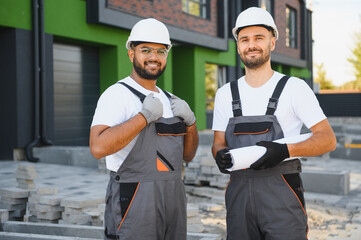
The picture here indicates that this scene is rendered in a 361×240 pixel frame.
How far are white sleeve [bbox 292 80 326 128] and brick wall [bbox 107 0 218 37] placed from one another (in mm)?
9340

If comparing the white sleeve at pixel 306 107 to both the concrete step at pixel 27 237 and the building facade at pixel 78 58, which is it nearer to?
the concrete step at pixel 27 237

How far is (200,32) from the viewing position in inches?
608

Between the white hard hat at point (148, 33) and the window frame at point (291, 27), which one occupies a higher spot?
the window frame at point (291, 27)

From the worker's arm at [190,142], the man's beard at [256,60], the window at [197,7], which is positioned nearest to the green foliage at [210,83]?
the window at [197,7]

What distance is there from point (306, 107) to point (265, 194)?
2.07 feet

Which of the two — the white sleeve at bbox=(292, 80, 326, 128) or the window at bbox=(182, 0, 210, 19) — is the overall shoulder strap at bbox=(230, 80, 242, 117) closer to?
the white sleeve at bbox=(292, 80, 326, 128)

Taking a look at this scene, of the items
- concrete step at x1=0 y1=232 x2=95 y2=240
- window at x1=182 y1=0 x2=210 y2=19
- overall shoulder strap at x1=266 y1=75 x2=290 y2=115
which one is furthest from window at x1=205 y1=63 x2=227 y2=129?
overall shoulder strap at x1=266 y1=75 x2=290 y2=115

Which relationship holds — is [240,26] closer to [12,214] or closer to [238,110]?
[238,110]

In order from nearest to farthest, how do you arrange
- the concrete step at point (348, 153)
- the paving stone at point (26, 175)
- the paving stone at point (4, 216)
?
the paving stone at point (4, 216), the paving stone at point (26, 175), the concrete step at point (348, 153)

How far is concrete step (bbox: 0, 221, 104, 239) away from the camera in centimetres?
410

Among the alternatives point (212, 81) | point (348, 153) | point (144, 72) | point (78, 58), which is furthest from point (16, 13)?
point (348, 153)

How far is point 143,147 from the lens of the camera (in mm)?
2770

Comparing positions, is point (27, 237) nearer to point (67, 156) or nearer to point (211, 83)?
point (67, 156)

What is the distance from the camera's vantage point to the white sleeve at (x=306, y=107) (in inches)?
104
